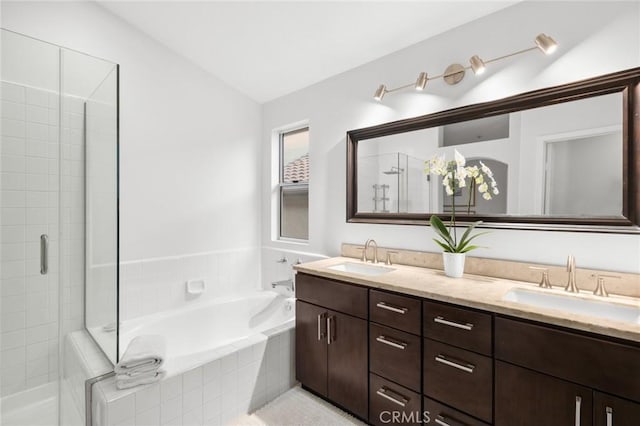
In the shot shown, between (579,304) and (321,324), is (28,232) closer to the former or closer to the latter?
(321,324)

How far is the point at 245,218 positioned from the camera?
3150mm

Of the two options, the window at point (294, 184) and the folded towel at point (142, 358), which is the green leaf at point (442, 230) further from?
the folded towel at point (142, 358)

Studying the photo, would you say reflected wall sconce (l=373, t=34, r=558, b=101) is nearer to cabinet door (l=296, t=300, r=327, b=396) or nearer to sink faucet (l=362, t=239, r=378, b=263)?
sink faucet (l=362, t=239, r=378, b=263)

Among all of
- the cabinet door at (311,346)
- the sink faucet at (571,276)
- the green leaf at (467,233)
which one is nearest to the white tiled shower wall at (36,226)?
the cabinet door at (311,346)

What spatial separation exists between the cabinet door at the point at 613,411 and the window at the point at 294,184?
2.31 metres

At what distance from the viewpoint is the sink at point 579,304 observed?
1.22 m

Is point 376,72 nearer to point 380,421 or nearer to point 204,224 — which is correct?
point 204,224

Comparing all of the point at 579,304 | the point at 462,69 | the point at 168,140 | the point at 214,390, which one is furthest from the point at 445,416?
the point at 168,140

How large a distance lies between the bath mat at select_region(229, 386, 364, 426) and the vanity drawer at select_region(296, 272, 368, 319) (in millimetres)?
660

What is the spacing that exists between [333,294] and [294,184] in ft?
4.94

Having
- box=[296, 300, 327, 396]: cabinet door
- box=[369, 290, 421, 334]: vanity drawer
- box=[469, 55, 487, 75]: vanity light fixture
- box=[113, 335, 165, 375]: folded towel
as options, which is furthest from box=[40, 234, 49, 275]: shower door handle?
box=[469, 55, 487, 75]: vanity light fixture

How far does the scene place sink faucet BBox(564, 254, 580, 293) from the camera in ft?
4.68

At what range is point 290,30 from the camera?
2.18 metres

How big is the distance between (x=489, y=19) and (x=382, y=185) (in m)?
1.20
